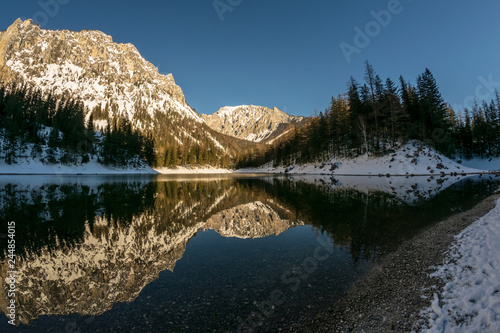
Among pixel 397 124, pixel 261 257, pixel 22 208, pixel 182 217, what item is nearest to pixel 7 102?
pixel 22 208

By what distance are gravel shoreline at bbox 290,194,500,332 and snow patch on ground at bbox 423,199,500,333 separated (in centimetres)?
30

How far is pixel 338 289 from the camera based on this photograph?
6969 millimetres

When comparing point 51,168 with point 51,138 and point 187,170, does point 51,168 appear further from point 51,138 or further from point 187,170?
point 187,170

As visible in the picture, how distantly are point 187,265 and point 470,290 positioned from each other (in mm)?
9092

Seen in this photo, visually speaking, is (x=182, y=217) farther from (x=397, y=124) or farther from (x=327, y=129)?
(x=327, y=129)

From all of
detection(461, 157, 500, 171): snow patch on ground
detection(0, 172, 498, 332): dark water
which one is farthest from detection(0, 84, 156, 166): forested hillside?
detection(461, 157, 500, 171): snow patch on ground

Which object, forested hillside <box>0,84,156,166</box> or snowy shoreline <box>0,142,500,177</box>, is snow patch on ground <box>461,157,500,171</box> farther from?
forested hillside <box>0,84,156,166</box>

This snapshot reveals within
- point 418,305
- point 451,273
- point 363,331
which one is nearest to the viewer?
point 363,331

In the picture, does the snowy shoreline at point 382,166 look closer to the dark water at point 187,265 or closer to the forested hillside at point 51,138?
the forested hillside at point 51,138

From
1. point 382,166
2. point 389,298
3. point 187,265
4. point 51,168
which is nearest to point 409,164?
point 382,166

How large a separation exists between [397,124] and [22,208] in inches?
2936

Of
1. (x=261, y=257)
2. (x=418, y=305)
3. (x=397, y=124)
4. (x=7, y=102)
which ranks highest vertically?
(x=7, y=102)

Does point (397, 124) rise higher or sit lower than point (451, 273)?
higher

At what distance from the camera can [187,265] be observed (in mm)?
9188
